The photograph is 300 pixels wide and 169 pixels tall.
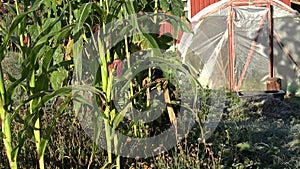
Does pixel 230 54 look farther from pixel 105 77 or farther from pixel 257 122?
pixel 105 77

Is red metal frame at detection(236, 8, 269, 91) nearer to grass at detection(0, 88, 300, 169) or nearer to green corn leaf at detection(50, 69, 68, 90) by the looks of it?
grass at detection(0, 88, 300, 169)

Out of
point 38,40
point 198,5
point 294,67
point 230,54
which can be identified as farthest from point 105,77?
point 198,5

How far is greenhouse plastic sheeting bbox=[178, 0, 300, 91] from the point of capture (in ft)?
31.7

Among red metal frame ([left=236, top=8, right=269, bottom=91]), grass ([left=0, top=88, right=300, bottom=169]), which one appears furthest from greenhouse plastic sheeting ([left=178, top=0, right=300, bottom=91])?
grass ([left=0, top=88, right=300, bottom=169])

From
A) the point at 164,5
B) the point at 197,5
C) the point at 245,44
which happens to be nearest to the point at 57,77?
the point at 164,5

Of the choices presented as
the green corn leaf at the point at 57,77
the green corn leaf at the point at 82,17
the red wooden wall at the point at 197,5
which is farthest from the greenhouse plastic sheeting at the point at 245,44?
the green corn leaf at the point at 82,17

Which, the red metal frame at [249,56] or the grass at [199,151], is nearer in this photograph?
the grass at [199,151]

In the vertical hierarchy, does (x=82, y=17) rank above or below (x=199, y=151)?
above

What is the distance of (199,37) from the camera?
10031 mm

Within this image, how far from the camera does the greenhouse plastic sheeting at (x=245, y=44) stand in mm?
9672

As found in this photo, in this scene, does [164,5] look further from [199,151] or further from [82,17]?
[199,151]

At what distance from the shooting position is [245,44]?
9883mm

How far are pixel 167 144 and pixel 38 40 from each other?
140 cm

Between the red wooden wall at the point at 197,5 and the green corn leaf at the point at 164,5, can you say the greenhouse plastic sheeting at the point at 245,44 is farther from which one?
the green corn leaf at the point at 164,5
